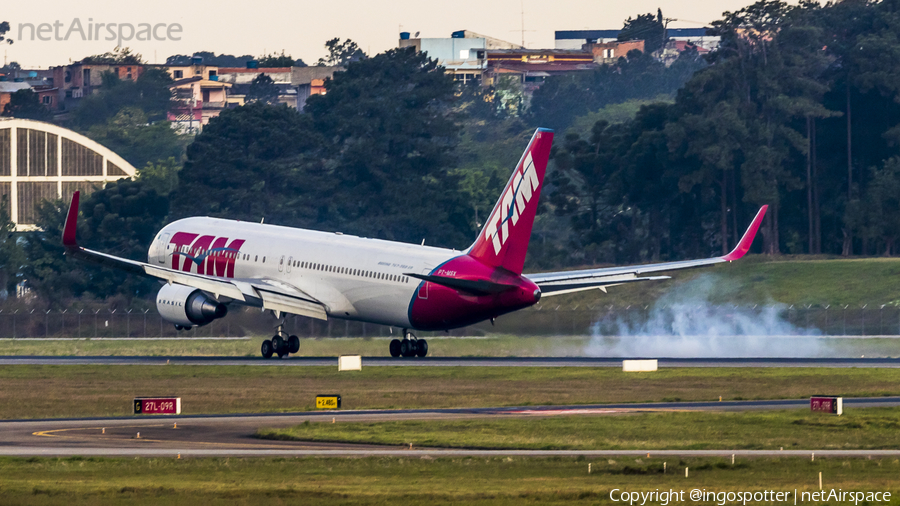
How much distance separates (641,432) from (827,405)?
7100mm

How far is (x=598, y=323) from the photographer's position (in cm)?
8481

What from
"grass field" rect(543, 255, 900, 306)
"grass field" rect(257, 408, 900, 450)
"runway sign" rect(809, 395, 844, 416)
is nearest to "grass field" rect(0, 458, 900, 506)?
"grass field" rect(257, 408, 900, 450)

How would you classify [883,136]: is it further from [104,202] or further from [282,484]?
[282,484]

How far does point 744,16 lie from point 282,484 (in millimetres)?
118835

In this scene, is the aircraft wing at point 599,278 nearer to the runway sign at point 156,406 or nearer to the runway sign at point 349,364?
the runway sign at point 349,364

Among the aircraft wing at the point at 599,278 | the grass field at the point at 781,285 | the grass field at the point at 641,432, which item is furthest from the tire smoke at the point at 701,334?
the grass field at the point at 641,432

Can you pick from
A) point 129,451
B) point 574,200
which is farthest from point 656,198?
point 129,451

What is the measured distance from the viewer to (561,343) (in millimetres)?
80000

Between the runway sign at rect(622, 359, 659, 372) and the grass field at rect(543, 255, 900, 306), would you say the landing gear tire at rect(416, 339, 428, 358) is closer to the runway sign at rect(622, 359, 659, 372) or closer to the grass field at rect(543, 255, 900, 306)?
the runway sign at rect(622, 359, 659, 372)

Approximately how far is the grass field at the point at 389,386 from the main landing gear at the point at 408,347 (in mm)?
6269

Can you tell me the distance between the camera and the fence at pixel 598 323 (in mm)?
82500

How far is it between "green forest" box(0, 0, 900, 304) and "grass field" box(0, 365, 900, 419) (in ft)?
201

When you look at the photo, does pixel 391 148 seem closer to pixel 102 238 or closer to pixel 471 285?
pixel 102 238

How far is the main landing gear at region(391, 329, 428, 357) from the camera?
6950 centimetres
